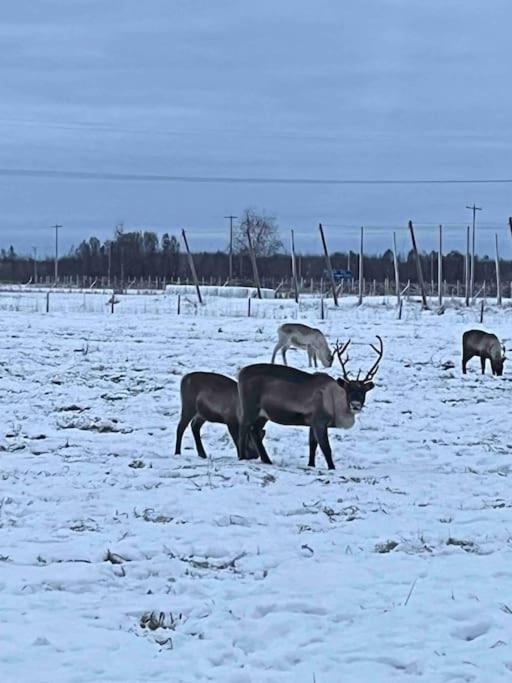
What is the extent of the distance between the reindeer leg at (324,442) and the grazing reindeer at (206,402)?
3.41 ft

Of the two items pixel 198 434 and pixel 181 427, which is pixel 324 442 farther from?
pixel 181 427

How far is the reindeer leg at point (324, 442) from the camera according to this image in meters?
12.7

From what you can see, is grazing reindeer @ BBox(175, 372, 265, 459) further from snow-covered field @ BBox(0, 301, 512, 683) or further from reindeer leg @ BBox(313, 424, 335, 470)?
reindeer leg @ BBox(313, 424, 335, 470)

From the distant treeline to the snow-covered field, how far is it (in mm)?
101934

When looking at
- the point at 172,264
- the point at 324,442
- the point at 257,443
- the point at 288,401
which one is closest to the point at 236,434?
the point at 257,443

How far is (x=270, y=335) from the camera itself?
115 feet

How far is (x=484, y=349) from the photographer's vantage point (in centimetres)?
2592

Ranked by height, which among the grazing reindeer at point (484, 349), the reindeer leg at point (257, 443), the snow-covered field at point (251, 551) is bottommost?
the snow-covered field at point (251, 551)

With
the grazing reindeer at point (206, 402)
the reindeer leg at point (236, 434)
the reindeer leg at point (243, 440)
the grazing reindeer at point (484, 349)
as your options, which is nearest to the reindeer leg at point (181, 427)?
the grazing reindeer at point (206, 402)

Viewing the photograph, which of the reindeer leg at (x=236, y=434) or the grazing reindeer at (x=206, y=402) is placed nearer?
the reindeer leg at (x=236, y=434)

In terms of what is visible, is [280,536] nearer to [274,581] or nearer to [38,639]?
[274,581]

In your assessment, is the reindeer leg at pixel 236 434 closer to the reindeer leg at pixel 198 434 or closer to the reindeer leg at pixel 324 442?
the reindeer leg at pixel 198 434

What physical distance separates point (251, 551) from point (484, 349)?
1841cm

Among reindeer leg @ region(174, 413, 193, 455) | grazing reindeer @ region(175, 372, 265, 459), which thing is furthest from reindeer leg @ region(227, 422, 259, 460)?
reindeer leg @ region(174, 413, 193, 455)
